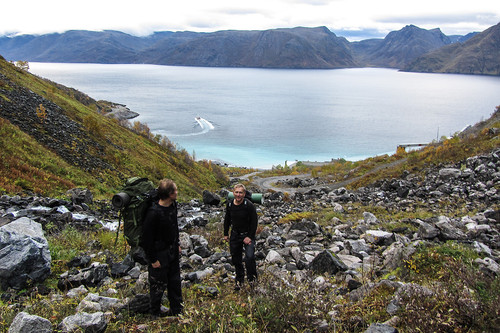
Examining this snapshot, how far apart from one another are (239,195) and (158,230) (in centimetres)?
198

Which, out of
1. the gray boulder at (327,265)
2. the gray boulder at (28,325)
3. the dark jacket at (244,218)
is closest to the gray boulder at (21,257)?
the gray boulder at (28,325)

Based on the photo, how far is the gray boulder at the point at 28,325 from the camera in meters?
4.06

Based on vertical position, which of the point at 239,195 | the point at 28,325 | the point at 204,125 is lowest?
the point at 204,125

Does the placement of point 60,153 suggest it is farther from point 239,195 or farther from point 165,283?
point 165,283

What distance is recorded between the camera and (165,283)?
18.9 ft

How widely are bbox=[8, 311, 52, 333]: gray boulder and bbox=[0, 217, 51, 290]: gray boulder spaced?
8.38ft

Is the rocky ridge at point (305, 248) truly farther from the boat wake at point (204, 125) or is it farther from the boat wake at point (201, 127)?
the boat wake at point (204, 125)

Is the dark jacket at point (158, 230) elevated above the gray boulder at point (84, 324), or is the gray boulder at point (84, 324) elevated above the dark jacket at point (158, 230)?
the dark jacket at point (158, 230)

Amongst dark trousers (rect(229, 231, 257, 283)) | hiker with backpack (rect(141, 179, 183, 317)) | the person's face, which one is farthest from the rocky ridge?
the person's face

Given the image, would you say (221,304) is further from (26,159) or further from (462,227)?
(26,159)

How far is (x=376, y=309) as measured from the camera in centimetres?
511

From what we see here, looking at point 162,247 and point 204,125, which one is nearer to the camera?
point 162,247

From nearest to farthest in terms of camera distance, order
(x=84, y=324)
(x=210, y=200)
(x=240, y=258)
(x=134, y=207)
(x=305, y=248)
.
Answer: (x=84, y=324) → (x=134, y=207) → (x=240, y=258) → (x=305, y=248) → (x=210, y=200)

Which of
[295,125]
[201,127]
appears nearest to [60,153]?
[201,127]
